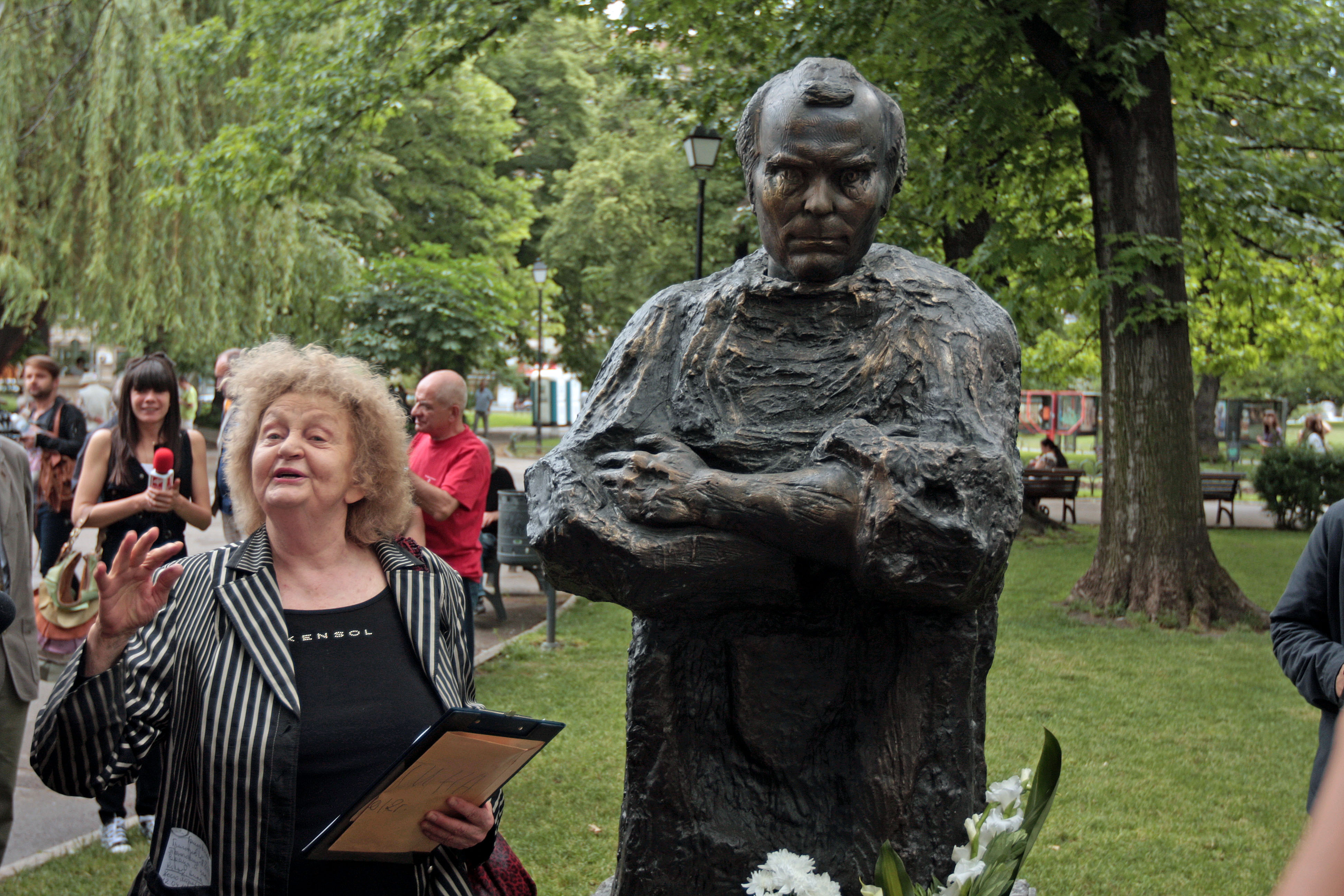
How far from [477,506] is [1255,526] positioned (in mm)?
16712

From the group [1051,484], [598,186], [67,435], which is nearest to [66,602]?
[67,435]

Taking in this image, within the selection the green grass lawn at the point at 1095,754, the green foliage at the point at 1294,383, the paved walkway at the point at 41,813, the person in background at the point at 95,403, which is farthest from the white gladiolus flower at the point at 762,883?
the green foliage at the point at 1294,383

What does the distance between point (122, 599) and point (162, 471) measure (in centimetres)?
308

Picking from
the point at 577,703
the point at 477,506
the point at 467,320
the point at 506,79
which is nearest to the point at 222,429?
the point at 477,506

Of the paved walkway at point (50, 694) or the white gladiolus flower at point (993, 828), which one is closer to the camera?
the white gladiolus flower at point (993, 828)

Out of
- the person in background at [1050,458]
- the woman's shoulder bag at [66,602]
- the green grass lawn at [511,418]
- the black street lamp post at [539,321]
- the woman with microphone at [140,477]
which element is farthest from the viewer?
the green grass lawn at [511,418]

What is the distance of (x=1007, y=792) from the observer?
1.69 m

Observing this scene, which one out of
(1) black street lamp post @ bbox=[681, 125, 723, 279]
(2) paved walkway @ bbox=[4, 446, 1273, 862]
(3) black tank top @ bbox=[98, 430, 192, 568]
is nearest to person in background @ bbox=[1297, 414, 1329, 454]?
(2) paved walkway @ bbox=[4, 446, 1273, 862]

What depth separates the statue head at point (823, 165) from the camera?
2203mm

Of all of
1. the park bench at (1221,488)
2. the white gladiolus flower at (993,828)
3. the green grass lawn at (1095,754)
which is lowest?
the green grass lawn at (1095,754)

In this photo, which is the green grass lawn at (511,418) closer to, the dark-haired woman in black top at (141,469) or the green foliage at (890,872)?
the dark-haired woman in black top at (141,469)

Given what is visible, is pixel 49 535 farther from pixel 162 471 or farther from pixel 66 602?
pixel 66 602

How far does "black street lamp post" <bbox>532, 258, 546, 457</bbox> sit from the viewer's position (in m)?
28.3

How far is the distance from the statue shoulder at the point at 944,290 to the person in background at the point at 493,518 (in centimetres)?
637
